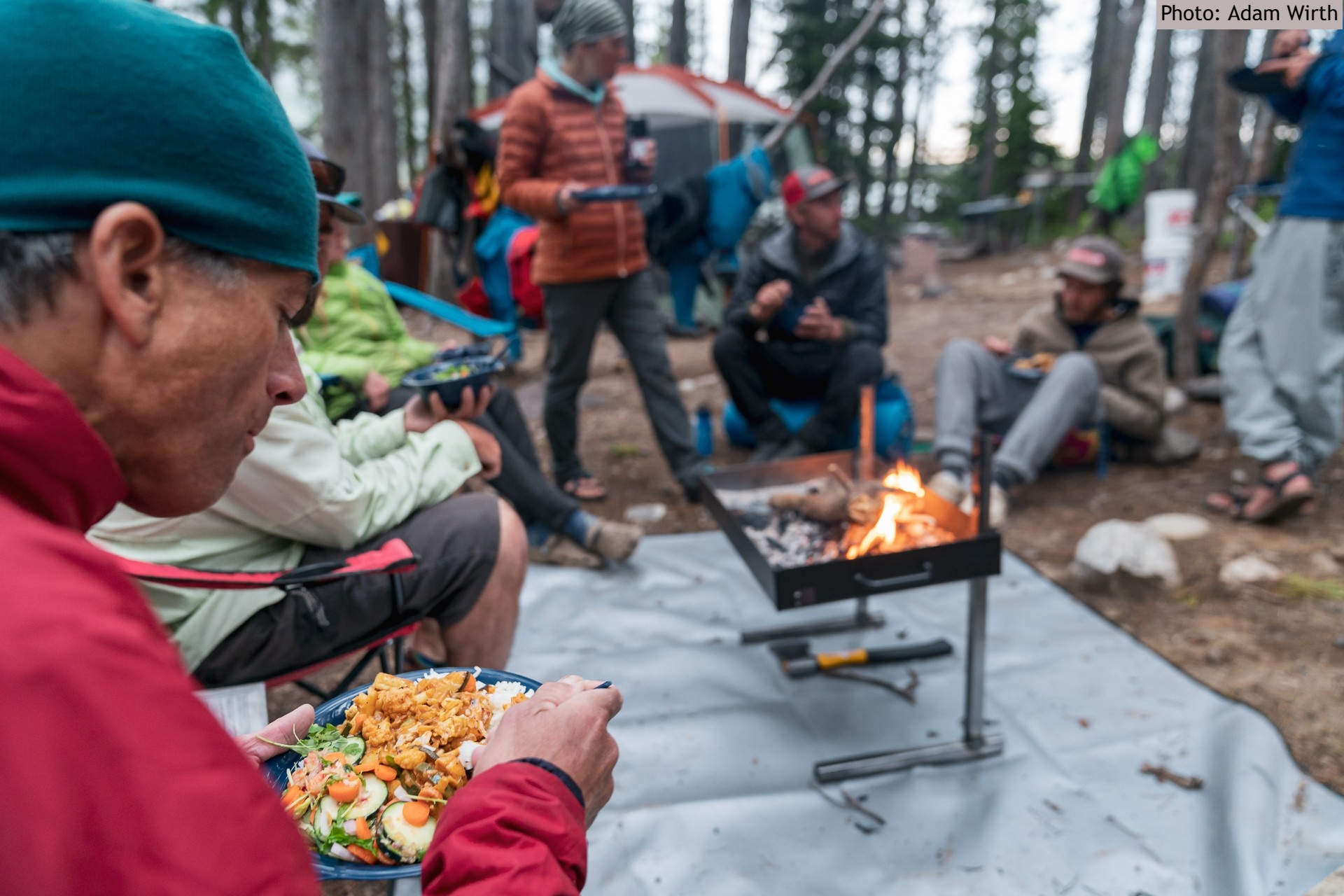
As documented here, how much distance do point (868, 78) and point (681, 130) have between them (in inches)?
452

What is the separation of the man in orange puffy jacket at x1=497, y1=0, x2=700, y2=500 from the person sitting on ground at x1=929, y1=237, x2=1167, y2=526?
145 centimetres

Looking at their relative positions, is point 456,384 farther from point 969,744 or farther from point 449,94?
point 449,94

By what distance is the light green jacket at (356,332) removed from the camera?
3.26m

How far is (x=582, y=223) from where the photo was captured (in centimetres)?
416

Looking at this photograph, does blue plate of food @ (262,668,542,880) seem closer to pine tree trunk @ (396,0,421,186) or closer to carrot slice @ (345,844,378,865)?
carrot slice @ (345,844,378,865)

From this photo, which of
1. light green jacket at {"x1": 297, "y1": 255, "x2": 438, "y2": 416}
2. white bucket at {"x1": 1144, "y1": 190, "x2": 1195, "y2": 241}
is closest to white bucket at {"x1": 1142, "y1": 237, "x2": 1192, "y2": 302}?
white bucket at {"x1": 1144, "y1": 190, "x2": 1195, "y2": 241}

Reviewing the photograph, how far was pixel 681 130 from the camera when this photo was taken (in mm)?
9469

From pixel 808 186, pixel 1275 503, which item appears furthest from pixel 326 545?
pixel 1275 503

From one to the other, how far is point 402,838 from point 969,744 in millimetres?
1875

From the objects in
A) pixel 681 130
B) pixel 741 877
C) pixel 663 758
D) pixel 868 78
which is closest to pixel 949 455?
pixel 663 758

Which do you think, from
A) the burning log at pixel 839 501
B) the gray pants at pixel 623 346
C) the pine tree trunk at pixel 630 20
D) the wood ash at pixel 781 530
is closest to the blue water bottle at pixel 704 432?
the gray pants at pixel 623 346

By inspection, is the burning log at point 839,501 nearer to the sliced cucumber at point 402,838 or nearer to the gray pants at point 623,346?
the gray pants at point 623,346

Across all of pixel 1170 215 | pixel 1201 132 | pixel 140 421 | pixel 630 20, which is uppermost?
pixel 630 20

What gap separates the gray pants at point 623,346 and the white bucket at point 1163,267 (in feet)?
22.5
